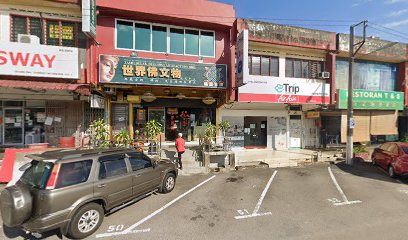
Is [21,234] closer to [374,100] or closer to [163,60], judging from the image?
[163,60]

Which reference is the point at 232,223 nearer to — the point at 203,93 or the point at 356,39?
the point at 203,93

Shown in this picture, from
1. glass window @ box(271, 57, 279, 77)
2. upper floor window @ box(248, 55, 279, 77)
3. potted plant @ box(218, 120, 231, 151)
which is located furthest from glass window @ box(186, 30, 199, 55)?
glass window @ box(271, 57, 279, 77)

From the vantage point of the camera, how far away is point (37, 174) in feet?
15.5

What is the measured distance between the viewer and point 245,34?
456 inches

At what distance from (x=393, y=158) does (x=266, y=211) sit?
847cm

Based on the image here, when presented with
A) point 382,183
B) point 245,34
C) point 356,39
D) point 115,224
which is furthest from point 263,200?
point 356,39

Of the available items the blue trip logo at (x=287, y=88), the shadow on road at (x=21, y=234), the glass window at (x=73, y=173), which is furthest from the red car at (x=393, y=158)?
the shadow on road at (x=21, y=234)

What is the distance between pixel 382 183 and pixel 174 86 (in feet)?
35.4

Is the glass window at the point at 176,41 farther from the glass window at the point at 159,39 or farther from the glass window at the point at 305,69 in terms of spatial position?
the glass window at the point at 305,69

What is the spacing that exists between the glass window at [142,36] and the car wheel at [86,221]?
8.77m

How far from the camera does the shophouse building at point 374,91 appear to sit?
15453mm

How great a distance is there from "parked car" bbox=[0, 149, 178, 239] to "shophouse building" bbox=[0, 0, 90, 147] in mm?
5916

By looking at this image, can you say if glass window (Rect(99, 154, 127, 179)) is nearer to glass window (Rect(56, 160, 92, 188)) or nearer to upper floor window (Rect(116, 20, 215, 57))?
glass window (Rect(56, 160, 92, 188))

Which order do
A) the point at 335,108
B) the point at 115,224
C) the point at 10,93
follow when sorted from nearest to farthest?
the point at 115,224 < the point at 10,93 < the point at 335,108
